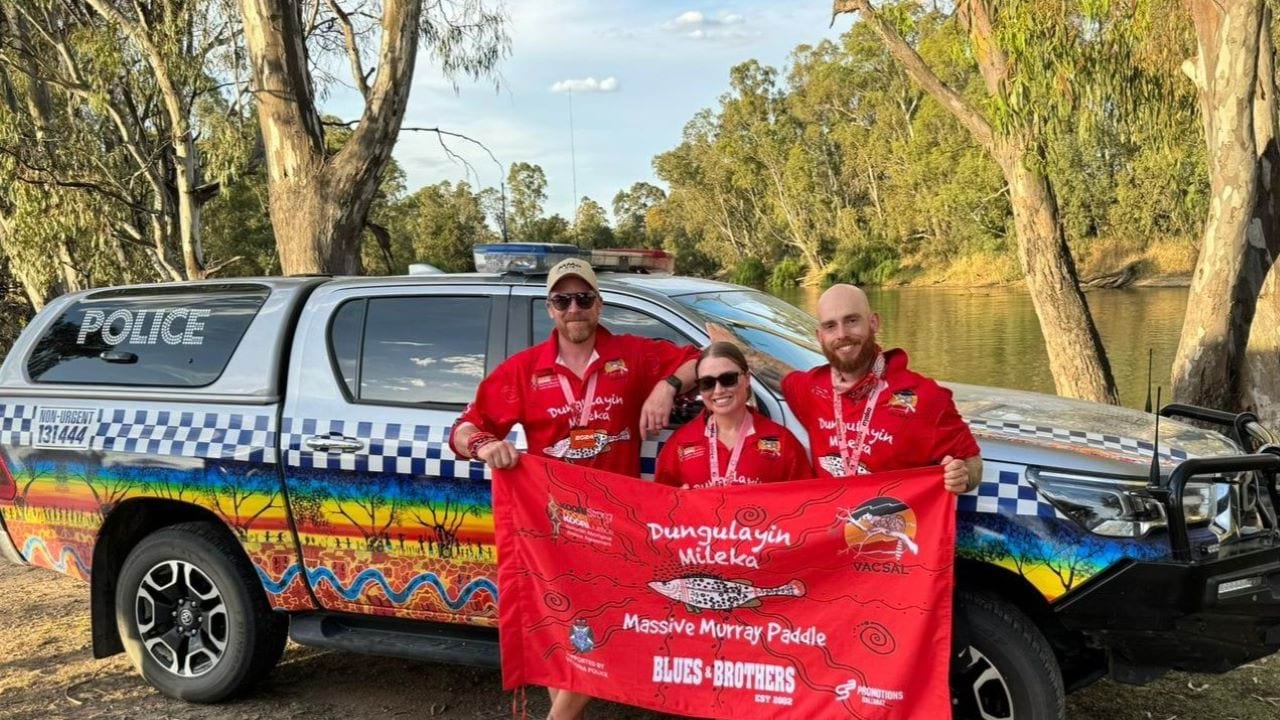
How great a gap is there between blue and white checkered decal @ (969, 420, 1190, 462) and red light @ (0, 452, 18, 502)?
4.25 meters

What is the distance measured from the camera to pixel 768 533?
346 centimetres

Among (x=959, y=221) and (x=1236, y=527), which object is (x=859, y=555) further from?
(x=959, y=221)

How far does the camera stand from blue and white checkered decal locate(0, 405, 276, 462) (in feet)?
14.3

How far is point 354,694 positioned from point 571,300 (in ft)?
7.47

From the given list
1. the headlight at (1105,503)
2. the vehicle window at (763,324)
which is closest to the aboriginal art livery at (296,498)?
the vehicle window at (763,324)

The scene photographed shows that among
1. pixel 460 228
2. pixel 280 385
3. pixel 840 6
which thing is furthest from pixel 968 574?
pixel 460 228

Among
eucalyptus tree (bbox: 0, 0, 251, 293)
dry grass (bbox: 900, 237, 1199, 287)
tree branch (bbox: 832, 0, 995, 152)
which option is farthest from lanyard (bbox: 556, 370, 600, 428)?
dry grass (bbox: 900, 237, 1199, 287)

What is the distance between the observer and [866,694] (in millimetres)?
3395

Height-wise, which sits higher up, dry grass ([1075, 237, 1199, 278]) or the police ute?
dry grass ([1075, 237, 1199, 278])

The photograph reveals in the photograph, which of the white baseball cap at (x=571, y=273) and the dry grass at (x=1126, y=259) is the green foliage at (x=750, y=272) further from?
the white baseball cap at (x=571, y=273)

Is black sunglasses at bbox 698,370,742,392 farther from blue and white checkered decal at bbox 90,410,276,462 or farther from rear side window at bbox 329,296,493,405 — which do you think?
blue and white checkered decal at bbox 90,410,276,462

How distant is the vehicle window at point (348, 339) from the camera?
171 inches

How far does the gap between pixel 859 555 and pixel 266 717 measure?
2.70 meters

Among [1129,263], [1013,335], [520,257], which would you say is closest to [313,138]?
[520,257]
